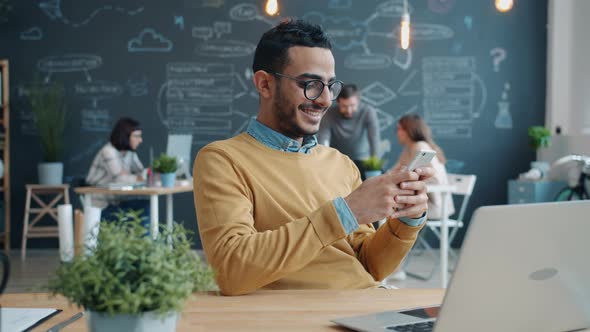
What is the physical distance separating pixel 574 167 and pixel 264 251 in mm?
5268

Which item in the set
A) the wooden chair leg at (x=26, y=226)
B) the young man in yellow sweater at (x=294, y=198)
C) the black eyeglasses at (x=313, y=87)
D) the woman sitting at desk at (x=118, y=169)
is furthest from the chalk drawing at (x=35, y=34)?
the black eyeglasses at (x=313, y=87)

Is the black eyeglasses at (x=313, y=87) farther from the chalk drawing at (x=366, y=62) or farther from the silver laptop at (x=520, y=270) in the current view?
the chalk drawing at (x=366, y=62)

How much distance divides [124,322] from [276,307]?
0.49 metres

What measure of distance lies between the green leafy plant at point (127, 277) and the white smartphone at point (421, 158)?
648mm

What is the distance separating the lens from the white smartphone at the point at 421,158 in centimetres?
141

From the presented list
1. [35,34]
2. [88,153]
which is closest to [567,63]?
[88,153]

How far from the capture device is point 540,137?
21.4 feet

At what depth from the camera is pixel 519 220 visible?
969 millimetres

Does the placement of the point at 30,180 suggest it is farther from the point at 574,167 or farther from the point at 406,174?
the point at 406,174

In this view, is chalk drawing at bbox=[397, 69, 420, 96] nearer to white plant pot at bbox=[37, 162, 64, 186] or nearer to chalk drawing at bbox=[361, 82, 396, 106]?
chalk drawing at bbox=[361, 82, 396, 106]

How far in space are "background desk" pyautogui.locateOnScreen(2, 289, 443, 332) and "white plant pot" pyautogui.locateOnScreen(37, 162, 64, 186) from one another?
18.4ft

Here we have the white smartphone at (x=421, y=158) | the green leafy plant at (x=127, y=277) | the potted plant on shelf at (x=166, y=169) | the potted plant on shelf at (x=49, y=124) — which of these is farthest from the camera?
the potted plant on shelf at (x=49, y=124)

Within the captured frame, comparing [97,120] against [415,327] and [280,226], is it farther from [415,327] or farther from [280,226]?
[415,327]

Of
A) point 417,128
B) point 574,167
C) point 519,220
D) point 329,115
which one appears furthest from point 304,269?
point 574,167
